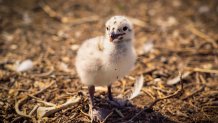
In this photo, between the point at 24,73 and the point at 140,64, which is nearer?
the point at 24,73

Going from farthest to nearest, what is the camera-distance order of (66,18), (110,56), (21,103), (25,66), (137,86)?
1. (66,18)
2. (25,66)
3. (137,86)
4. (21,103)
5. (110,56)

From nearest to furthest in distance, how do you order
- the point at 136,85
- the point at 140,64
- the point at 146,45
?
the point at 136,85, the point at 140,64, the point at 146,45

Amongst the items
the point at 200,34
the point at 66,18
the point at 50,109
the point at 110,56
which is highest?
the point at 66,18

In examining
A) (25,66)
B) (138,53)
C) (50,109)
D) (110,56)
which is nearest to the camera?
(110,56)

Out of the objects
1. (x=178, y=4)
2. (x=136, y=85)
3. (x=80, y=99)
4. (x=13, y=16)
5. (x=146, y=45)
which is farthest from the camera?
(x=178, y=4)

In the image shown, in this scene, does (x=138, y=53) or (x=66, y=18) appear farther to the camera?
(x=66, y=18)

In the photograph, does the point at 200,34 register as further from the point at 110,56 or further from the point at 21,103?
the point at 21,103

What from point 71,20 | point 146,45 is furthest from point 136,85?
point 71,20

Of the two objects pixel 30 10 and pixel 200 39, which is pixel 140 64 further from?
pixel 30 10

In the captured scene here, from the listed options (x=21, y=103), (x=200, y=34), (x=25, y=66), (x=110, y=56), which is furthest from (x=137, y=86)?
(x=200, y=34)
